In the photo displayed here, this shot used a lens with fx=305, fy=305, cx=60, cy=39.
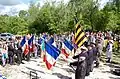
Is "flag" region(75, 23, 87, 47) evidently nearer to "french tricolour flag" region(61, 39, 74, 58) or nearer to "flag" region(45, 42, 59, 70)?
"french tricolour flag" region(61, 39, 74, 58)

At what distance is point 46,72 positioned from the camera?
17.8m

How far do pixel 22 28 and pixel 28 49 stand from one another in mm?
44947

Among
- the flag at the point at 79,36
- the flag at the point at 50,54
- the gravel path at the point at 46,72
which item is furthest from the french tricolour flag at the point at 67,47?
the flag at the point at 50,54

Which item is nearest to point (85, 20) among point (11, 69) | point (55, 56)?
point (11, 69)

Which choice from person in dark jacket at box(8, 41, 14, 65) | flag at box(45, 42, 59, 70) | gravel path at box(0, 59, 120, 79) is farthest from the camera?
person in dark jacket at box(8, 41, 14, 65)

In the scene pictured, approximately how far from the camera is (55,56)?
14.2 metres

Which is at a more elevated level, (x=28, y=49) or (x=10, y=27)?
(x=10, y=27)

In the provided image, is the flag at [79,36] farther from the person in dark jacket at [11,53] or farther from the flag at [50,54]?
the person in dark jacket at [11,53]

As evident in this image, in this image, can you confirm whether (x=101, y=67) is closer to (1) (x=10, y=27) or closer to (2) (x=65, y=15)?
(2) (x=65, y=15)

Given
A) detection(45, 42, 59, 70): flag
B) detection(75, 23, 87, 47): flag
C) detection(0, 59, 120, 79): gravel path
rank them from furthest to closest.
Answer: detection(75, 23, 87, 47): flag, detection(0, 59, 120, 79): gravel path, detection(45, 42, 59, 70): flag

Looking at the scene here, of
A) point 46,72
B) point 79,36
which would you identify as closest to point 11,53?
point 46,72

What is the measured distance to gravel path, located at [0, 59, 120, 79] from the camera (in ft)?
55.0

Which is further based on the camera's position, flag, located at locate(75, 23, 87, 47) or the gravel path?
flag, located at locate(75, 23, 87, 47)

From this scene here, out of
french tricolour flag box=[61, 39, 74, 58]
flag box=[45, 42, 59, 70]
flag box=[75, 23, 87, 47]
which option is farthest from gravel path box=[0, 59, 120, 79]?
flag box=[45, 42, 59, 70]
